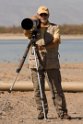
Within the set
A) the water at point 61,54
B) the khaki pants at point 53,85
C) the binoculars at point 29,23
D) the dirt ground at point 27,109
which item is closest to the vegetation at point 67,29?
the water at point 61,54

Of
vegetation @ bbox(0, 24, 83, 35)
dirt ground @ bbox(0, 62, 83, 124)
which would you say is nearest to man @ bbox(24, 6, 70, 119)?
dirt ground @ bbox(0, 62, 83, 124)

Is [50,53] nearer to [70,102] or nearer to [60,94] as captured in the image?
[60,94]

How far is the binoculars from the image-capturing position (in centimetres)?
1042

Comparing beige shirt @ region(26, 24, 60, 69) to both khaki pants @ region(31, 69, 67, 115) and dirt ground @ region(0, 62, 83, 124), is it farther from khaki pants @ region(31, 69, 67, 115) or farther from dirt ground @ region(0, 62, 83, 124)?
dirt ground @ region(0, 62, 83, 124)

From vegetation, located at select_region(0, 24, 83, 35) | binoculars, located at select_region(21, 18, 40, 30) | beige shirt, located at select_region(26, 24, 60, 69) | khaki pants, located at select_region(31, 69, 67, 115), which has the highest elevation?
binoculars, located at select_region(21, 18, 40, 30)

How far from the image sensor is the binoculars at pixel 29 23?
1042 centimetres

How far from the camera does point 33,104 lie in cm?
1276

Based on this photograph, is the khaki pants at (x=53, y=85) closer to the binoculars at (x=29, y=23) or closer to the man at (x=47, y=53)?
the man at (x=47, y=53)

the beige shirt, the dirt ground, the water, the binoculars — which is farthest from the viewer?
the water

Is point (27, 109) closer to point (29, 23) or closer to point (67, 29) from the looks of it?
point (29, 23)

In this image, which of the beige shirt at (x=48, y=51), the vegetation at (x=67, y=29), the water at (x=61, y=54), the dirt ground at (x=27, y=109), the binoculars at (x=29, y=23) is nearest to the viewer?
the binoculars at (x=29, y=23)

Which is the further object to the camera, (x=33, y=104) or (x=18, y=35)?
(x=18, y=35)

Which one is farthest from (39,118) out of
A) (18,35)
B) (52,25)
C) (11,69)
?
(18,35)

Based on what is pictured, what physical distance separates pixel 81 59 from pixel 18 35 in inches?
1154
